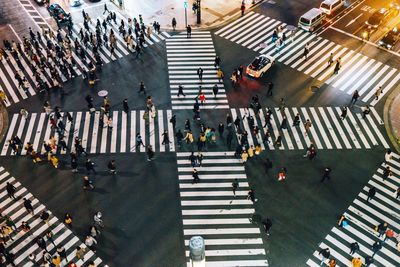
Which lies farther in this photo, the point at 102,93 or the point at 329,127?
the point at 102,93

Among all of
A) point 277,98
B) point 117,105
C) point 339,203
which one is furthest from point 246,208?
point 117,105

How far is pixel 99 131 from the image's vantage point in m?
34.0

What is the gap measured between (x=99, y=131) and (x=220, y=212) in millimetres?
12753

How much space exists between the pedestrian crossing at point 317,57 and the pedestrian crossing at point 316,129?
3414 millimetres

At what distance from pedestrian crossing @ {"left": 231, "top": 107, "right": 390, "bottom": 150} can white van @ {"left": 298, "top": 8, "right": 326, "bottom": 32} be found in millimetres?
13314

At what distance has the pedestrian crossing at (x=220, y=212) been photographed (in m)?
25.8

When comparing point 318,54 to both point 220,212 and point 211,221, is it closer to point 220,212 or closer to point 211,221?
point 220,212

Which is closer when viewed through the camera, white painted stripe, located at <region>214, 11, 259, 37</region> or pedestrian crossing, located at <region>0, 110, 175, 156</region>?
pedestrian crossing, located at <region>0, 110, 175, 156</region>

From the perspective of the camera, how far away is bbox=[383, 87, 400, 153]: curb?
33.2 metres

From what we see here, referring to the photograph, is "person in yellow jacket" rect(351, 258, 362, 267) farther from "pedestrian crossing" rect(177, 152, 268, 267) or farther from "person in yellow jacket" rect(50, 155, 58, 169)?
"person in yellow jacket" rect(50, 155, 58, 169)

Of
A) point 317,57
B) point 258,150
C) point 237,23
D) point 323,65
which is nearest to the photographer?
point 258,150

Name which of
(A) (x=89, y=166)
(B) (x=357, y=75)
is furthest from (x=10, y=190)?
(B) (x=357, y=75)

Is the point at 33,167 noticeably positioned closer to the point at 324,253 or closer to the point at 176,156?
the point at 176,156

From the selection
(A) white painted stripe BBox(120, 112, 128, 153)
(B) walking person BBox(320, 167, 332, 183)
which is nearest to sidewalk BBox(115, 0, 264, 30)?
(A) white painted stripe BBox(120, 112, 128, 153)
